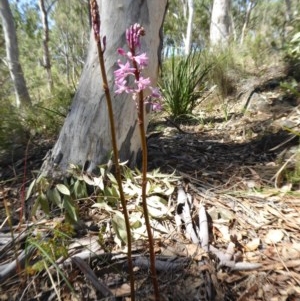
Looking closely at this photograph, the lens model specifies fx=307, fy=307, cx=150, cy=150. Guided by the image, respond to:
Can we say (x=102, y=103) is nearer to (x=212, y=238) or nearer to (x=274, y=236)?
(x=212, y=238)

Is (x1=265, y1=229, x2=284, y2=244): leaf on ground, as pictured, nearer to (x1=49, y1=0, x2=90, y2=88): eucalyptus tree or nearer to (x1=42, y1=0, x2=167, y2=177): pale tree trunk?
(x1=42, y1=0, x2=167, y2=177): pale tree trunk

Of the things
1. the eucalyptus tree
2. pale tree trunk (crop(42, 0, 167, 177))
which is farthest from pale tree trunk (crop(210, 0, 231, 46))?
the eucalyptus tree

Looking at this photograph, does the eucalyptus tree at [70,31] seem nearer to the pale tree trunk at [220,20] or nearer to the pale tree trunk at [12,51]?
the pale tree trunk at [12,51]

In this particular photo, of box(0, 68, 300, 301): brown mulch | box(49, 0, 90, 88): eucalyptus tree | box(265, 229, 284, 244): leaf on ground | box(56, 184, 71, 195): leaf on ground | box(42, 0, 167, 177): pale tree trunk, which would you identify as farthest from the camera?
box(49, 0, 90, 88): eucalyptus tree

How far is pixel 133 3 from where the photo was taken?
1.87 metres

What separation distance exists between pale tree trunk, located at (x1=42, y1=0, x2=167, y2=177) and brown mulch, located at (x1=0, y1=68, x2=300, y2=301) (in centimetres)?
36

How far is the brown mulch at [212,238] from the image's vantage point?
1.22 metres

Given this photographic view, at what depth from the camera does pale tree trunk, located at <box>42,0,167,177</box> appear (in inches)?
73.8

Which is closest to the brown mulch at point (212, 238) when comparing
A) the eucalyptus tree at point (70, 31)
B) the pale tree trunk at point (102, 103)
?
the pale tree trunk at point (102, 103)

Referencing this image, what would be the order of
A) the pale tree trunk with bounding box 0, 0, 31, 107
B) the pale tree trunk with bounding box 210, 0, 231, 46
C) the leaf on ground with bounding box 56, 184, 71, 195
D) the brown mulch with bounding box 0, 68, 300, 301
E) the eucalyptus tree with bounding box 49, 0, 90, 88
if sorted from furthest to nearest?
1. the eucalyptus tree with bounding box 49, 0, 90, 88
2. the pale tree trunk with bounding box 0, 0, 31, 107
3. the pale tree trunk with bounding box 210, 0, 231, 46
4. the leaf on ground with bounding box 56, 184, 71, 195
5. the brown mulch with bounding box 0, 68, 300, 301

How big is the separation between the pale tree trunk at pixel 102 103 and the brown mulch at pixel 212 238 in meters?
0.36

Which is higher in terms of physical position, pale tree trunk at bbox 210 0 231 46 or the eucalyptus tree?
the eucalyptus tree

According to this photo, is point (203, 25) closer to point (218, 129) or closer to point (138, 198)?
point (218, 129)

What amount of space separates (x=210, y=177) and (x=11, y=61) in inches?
344
